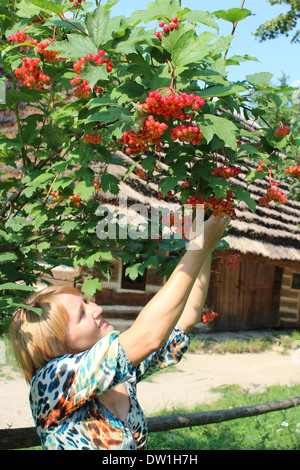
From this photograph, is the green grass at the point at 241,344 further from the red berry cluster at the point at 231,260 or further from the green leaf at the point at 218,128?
the green leaf at the point at 218,128

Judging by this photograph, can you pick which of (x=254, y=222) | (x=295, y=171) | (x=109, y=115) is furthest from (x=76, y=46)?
(x=254, y=222)

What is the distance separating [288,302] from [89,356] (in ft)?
36.4

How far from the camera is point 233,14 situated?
5.25 feet

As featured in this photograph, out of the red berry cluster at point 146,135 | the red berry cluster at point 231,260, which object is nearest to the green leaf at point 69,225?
the red berry cluster at point 146,135

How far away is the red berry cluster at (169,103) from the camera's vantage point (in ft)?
4.06

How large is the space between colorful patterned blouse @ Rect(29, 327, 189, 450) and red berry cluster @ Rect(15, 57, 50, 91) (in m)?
1.12

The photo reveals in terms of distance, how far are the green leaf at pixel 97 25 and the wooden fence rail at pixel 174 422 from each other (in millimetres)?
1733

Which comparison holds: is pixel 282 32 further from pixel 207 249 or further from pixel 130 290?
pixel 207 249

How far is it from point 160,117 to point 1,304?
2.85ft

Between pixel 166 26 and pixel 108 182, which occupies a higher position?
pixel 166 26

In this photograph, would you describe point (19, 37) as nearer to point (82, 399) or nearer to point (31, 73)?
point (31, 73)

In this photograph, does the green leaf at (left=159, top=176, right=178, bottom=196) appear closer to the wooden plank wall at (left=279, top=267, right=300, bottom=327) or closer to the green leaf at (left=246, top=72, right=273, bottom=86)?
the green leaf at (left=246, top=72, right=273, bottom=86)

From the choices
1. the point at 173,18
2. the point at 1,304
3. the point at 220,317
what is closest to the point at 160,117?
the point at 173,18

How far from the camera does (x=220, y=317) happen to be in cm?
985
